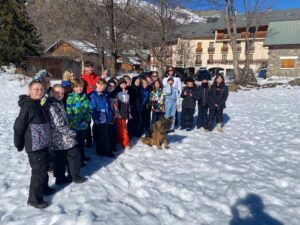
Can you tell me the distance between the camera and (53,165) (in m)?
4.97

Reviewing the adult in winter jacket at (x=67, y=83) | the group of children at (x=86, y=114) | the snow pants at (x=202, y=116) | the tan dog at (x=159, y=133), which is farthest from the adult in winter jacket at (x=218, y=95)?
the adult in winter jacket at (x=67, y=83)

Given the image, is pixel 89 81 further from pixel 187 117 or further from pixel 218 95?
pixel 218 95

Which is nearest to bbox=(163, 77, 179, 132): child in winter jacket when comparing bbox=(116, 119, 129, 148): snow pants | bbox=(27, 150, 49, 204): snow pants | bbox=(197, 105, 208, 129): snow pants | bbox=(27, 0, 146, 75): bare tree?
bbox=(197, 105, 208, 129): snow pants

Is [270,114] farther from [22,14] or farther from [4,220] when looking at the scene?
[22,14]

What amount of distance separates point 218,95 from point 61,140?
547 cm

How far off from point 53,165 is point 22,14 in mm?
28991

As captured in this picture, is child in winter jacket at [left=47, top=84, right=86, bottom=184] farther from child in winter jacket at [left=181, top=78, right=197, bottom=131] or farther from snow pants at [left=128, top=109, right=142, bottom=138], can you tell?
child in winter jacket at [left=181, top=78, right=197, bottom=131]

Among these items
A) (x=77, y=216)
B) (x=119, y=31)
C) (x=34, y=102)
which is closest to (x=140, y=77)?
(x=34, y=102)

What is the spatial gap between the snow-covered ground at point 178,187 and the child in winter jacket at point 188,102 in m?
1.19

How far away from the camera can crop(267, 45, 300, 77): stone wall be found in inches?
1428

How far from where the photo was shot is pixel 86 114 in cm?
536

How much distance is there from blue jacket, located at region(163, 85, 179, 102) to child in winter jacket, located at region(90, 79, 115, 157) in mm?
2790

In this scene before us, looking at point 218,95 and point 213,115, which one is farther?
point 213,115

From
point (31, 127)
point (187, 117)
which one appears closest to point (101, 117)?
point (31, 127)
